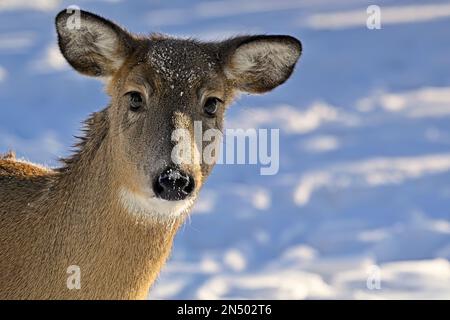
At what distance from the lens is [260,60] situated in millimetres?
9180

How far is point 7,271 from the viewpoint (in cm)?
841

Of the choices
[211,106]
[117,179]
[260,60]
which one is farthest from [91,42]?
[260,60]

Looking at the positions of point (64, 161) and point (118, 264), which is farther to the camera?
point (64, 161)

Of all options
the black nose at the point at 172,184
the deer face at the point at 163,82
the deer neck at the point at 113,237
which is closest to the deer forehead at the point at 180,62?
the deer face at the point at 163,82

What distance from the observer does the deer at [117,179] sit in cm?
816

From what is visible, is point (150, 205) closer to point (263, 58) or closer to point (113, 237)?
point (113, 237)

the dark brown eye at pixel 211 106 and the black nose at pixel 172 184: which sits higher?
the dark brown eye at pixel 211 106

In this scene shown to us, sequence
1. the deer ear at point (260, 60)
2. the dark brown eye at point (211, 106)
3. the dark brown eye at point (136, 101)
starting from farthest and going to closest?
1. the deer ear at point (260, 60)
2. the dark brown eye at point (211, 106)
3. the dark brown eye at point (136, 101)

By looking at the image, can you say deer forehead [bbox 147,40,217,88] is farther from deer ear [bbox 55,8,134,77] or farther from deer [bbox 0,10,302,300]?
deer ear [bbox 55,8,134,77]

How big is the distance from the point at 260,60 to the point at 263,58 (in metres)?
0.03

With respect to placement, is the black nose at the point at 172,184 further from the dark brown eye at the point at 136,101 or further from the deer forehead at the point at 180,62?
the deer forehead at the point at 180,62
